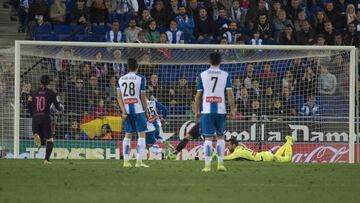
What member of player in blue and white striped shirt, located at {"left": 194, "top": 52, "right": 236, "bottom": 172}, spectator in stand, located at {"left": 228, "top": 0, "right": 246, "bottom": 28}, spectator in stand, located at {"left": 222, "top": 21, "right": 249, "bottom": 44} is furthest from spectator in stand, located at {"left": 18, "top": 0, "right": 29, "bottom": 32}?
player in blue and white striped shirt, located at {"left": 194, "top": 52, "right": 236, "bottom": 172}

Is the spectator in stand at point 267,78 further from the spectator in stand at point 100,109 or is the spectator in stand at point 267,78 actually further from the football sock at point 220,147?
the football sock at point 220,147

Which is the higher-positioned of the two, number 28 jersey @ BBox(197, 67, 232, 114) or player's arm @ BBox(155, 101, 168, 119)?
number 28 jersey @ BBox(197, 67, 232, 114)

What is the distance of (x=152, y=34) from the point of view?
30344 mm

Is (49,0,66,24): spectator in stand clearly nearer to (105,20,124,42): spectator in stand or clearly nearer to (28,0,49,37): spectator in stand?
(28,0,49,37): spectator in stand

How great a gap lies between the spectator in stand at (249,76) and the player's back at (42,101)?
22.3 feet

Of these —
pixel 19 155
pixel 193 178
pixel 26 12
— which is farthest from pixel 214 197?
pixel 26 12

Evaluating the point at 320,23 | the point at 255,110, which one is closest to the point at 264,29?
the point at 320,23

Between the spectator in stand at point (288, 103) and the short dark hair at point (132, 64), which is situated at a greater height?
the short dark hair at point (132, 64)

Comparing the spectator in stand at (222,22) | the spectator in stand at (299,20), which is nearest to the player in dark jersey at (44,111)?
the spectator in stand at (222,22)

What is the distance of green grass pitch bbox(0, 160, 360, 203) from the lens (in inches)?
540

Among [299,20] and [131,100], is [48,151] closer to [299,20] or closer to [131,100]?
[131,100]

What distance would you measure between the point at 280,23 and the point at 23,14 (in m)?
8.23

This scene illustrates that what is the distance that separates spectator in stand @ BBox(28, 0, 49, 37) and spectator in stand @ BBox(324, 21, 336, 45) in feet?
29.0

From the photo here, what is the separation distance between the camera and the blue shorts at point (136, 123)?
810 inches
